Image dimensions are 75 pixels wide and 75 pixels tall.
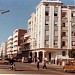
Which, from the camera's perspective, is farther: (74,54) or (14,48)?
(74,54)

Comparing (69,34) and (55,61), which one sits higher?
(69,34)

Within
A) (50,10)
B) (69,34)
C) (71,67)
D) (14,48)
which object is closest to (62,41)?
(69,34)

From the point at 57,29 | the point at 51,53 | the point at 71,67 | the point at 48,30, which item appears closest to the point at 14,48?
the point at 71,67

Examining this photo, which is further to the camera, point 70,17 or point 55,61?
point 70,17

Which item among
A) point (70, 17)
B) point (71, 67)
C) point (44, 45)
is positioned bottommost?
point (71, 67)

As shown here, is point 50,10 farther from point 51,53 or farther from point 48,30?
point 51,53

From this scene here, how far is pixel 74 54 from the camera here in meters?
52.1

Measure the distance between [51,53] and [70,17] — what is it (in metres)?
7.32

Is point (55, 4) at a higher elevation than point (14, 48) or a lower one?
higher

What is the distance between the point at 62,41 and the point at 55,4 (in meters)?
5.58

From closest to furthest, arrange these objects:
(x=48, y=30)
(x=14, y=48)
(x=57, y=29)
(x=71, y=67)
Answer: (x=14, y=48)
(x=71, y=67)
(x=57, y=29)
(x=48, y=30)

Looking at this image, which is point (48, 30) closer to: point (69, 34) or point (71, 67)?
point (69, 34)

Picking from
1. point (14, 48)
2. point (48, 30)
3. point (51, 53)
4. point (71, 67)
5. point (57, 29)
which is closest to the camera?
point (14, 48)

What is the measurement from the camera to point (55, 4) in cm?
5216
